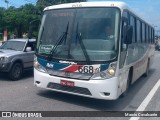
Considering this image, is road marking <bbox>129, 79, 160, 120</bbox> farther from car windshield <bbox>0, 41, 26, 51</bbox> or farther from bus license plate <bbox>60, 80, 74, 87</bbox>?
car windshield <bbox>0, 41, 26, 51</bbox>

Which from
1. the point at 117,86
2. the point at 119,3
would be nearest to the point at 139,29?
the point at 119,3

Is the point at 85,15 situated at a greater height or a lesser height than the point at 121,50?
greater

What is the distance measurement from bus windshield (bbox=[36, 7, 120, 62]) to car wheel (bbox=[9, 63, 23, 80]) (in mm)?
3227

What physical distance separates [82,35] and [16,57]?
4.50 metres

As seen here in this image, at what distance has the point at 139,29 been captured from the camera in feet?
34.2

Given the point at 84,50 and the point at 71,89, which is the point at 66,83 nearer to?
the point at 71,89

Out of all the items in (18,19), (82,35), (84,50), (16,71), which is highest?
(18,19)

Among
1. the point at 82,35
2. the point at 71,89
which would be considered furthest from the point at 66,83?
the point at 82,35

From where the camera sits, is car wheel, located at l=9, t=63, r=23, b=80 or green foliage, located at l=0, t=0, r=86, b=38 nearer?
car wheel, located at l=9, t=63, r=23, b=80

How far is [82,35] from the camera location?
7.17 m

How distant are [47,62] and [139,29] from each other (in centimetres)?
457

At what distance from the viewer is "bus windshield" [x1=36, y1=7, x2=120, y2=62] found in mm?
6887

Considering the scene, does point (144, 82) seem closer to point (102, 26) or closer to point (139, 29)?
point (139, 29)

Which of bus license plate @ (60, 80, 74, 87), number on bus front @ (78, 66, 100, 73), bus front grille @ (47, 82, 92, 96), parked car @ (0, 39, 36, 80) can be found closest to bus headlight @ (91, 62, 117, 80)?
number on bus front @ (78, 66, 100, 73)
